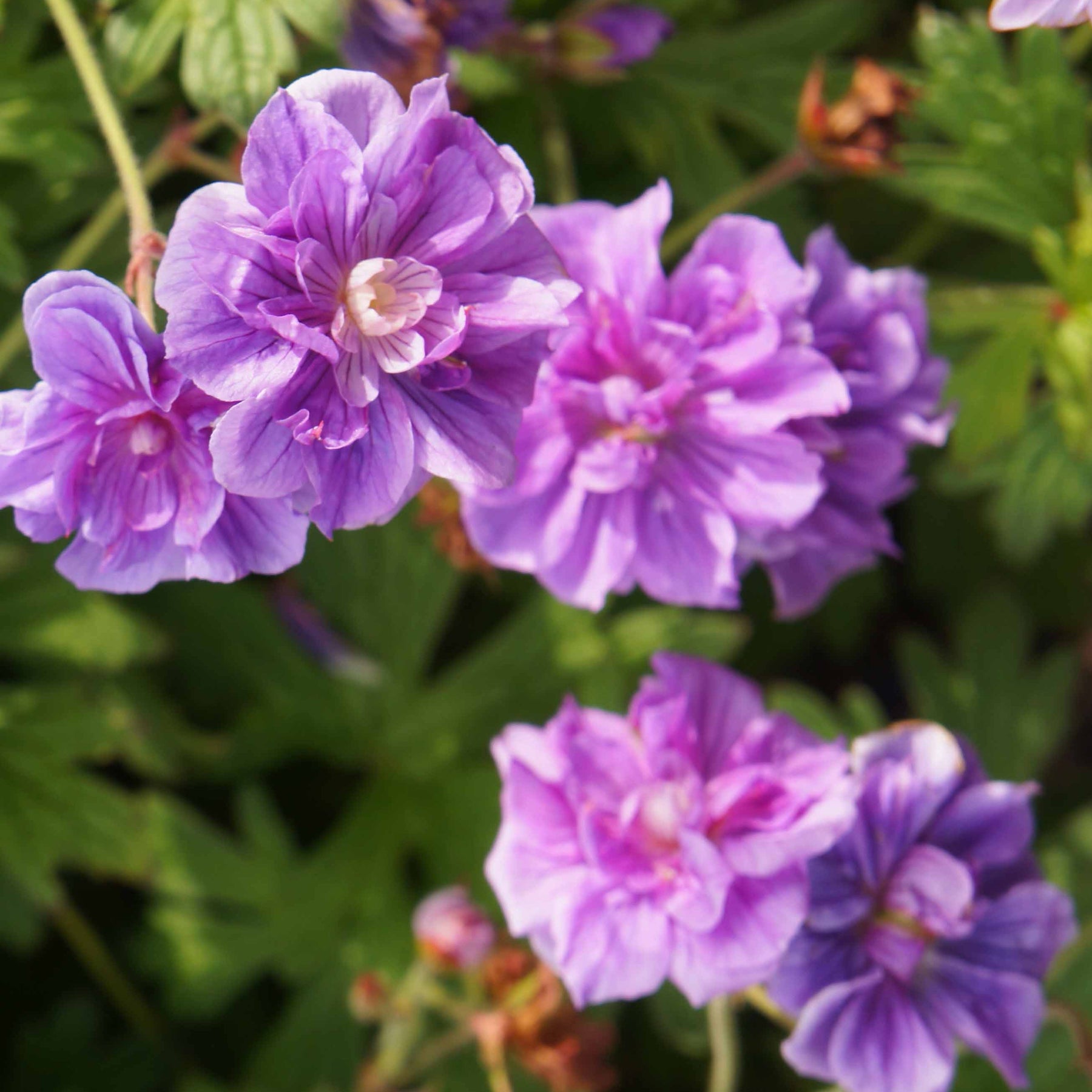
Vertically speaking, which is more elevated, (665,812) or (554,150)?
(554,150)

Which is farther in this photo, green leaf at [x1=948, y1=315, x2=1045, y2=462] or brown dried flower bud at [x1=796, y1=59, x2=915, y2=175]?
green leaf at [x1=948, y1=315, x2=1045, y2=462]

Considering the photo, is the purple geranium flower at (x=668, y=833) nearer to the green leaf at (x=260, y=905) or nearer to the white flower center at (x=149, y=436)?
the white flower center at (x=149, y=436)

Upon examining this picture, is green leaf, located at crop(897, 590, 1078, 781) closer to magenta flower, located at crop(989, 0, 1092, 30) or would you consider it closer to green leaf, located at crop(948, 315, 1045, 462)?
green leaf, located at crop(948, 315, 1045, 462)

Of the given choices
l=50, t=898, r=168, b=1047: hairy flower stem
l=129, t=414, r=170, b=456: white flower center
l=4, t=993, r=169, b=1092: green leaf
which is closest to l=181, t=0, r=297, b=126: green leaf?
l=129, t=414, r=170, b=456: white flower center

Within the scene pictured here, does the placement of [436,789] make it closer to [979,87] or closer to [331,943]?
[331,943]

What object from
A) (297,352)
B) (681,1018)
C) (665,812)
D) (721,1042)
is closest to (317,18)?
(297,352)

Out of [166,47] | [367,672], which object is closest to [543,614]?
[367,672]

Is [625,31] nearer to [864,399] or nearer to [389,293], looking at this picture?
[864,399]
